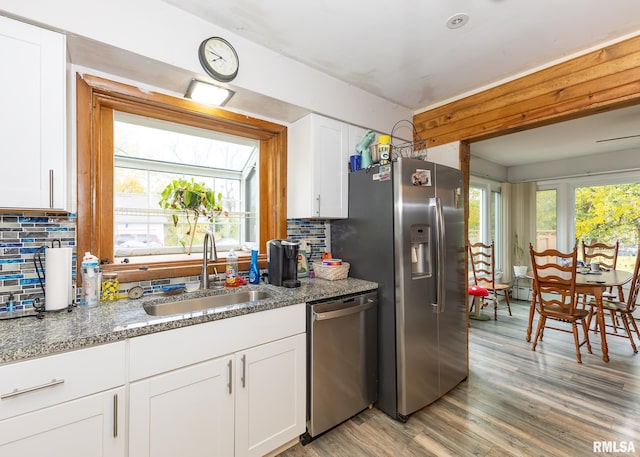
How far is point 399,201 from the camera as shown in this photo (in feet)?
6.43

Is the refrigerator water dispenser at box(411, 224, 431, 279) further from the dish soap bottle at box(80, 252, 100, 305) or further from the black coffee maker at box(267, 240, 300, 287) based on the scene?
the dish soap bottle at box(80, 252, 100, 305)

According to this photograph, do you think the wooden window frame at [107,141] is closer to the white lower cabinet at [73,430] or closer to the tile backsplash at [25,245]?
the tile backsplash at [25,245]

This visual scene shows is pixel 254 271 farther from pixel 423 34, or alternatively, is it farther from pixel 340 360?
pixel 423 34

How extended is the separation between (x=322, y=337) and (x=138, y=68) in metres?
1.86

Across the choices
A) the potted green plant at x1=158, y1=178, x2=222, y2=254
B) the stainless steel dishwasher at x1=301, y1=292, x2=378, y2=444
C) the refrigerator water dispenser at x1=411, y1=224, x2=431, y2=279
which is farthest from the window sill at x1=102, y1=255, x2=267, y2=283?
the refrigerator water dispenser at x1=411, y1=224, x2=431, y2=279

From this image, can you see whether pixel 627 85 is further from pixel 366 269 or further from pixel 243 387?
pixel 243 387

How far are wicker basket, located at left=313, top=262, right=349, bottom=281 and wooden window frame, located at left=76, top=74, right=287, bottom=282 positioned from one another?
553 mm

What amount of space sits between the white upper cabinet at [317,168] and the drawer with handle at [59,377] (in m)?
1.46

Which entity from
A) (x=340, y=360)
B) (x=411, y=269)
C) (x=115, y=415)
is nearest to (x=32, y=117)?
(x=115, y=415)

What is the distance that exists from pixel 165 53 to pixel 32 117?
0.70m

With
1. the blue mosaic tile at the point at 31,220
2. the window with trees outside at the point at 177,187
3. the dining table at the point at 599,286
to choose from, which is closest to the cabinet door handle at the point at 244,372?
the window with trees outside at the point at 177,187

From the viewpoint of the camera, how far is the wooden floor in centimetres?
174

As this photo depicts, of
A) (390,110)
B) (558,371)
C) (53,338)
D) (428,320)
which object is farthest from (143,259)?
(558,371)

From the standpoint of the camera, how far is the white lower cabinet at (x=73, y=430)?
992 millimetres
